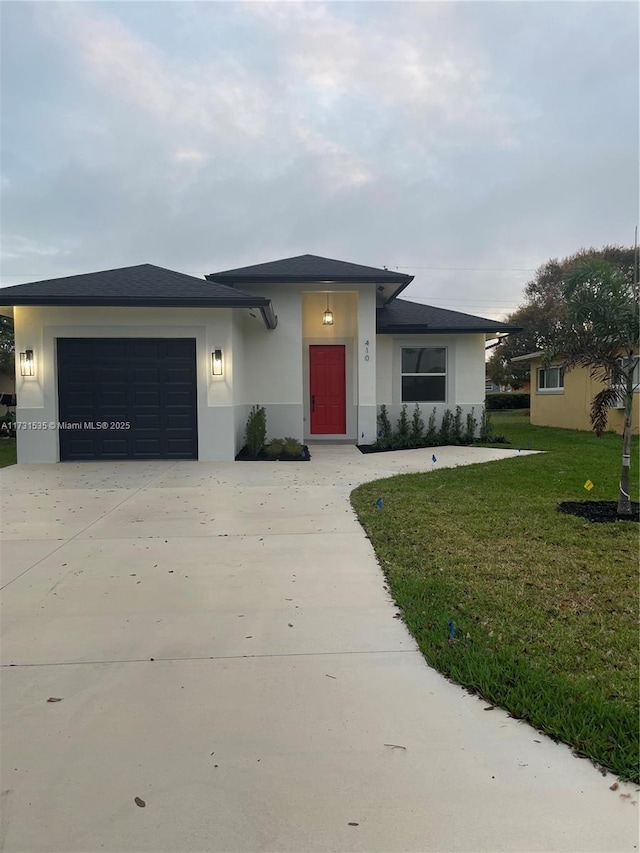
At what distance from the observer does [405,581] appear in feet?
12.9

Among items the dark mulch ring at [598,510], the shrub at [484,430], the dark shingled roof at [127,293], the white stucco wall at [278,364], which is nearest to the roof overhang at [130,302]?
the dark shingled roof at [127,293]

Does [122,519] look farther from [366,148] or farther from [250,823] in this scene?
[366,148]

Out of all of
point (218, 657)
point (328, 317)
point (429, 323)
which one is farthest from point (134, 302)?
point (218, 657)

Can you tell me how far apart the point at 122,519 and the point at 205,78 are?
11.4m

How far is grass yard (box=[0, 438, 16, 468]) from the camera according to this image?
11.3 m

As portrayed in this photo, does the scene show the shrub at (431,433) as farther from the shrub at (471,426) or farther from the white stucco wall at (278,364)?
the white stucco wall at (278,364)

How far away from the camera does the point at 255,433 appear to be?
11688 millimetres

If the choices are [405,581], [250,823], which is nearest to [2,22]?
[405,581]

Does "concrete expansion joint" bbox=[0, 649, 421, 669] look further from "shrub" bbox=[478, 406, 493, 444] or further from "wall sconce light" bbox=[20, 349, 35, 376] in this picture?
"shrub" bbox=[478, 406, 493, 444]

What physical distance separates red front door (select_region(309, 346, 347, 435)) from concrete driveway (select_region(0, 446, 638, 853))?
983cm

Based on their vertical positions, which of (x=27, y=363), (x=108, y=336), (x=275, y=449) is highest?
(x=108, y=336)

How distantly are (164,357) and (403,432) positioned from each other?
6.68m

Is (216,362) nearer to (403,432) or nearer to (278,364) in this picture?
(278,364)

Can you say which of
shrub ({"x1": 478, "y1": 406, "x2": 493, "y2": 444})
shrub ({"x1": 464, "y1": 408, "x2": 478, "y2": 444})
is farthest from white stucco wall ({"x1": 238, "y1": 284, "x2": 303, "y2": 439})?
shrub ({"x1": 478, "y1": 406, "x2": 493, "y2": 444})
